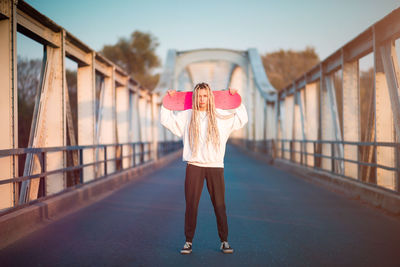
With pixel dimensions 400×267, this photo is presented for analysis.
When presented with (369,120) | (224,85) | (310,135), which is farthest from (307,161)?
(224,85)

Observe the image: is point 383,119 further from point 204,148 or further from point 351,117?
point 204,148

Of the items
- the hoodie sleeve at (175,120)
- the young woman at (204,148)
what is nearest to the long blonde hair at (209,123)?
the young woman at (204,148)

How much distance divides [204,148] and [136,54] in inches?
1987

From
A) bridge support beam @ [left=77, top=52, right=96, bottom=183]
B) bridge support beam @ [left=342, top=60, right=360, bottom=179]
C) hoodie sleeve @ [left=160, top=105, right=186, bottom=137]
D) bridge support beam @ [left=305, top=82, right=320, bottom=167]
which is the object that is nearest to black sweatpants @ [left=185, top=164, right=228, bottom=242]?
hoodie sleeve @ [left=160, top=105, right=186, bottom=137]

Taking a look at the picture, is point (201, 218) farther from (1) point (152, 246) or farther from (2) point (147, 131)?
(2) point (147, 131)

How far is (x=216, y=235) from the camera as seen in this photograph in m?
5.27

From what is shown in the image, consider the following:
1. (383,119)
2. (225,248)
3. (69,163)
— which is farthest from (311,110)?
(225,248)

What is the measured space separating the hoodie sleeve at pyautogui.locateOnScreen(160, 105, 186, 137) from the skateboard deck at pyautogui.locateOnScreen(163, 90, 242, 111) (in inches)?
4.0

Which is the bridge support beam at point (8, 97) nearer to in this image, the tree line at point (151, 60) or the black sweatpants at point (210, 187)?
the black sweatpants at point (210, 187)

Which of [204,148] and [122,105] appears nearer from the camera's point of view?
[204,148]

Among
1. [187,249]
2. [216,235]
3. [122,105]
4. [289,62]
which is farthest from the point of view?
[289,62]

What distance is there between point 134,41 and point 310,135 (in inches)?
1657

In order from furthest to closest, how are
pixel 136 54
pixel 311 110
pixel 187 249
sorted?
1. pixel 136 54
2. pixel 311 110
3. pixel 187 249

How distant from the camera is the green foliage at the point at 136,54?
172 ft
